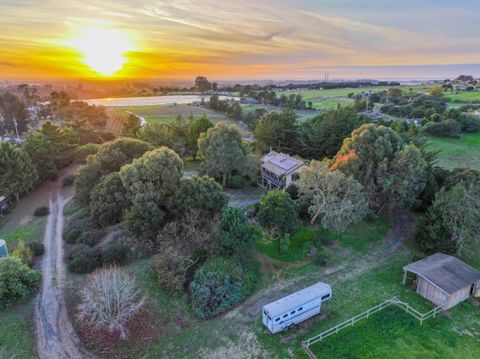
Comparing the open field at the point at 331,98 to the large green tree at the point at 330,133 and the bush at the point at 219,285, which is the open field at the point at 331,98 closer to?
the large green tree at the point at 330,133

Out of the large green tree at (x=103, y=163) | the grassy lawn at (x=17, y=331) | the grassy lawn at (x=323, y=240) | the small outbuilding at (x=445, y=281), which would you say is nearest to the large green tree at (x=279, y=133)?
the large green tree at (x=103, y=163)

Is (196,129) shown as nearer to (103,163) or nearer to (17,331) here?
(103,163)

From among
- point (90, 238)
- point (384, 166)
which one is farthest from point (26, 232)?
point (384, 166)

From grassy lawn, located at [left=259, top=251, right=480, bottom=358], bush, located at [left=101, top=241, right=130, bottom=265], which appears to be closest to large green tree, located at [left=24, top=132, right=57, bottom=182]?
bush, located at [left=101, top=241, right=130, bottom=265]

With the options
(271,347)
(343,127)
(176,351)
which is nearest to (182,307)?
(176,351)

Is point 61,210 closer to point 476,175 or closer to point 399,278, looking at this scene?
point 399,278

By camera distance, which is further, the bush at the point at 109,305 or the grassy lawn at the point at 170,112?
the grassy lawn at the point at 170,112

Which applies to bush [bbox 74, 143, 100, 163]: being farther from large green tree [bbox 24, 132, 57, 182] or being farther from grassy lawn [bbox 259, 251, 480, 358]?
grassy lawn [bbox 259, 251, 480, 358]
